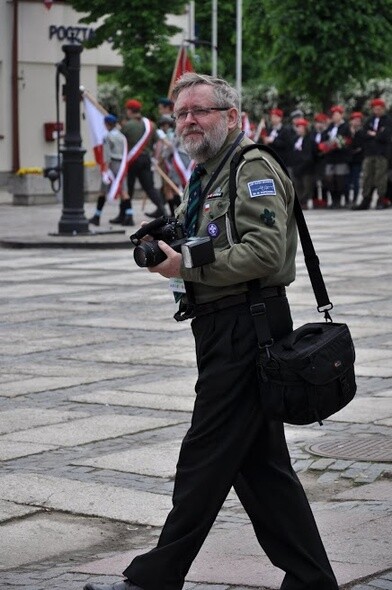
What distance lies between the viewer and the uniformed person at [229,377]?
4.73 metres

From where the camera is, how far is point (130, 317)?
12766 mm

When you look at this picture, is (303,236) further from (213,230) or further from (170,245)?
(170,245)

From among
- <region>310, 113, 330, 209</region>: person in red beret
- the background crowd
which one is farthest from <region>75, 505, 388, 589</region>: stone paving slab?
<region>310, 113, 330, 209</region>: person in red beret

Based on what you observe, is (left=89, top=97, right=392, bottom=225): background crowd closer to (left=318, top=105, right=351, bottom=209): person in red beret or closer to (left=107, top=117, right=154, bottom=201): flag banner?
(left=318, top=105, right=351, bottom=209): person in red beret

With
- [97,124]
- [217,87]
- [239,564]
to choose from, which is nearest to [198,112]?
[217,87]

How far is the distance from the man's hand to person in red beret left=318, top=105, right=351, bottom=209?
2432 centimetres

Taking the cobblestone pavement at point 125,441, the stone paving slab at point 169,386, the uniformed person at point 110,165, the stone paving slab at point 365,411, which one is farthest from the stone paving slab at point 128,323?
the uniformed person at point 110,165

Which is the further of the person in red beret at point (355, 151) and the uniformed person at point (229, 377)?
the person in red beret at point (355, 151)

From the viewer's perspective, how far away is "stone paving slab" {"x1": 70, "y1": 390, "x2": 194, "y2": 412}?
28.6 feet

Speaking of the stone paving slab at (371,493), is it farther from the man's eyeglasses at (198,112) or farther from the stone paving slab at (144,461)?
the man's eyeglasses at (198,112)

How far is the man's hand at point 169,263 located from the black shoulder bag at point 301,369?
0.22 meters

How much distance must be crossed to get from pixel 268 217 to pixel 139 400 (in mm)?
4334

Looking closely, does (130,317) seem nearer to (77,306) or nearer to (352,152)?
(77,306)

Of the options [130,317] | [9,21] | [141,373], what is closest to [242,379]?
[141,373]
